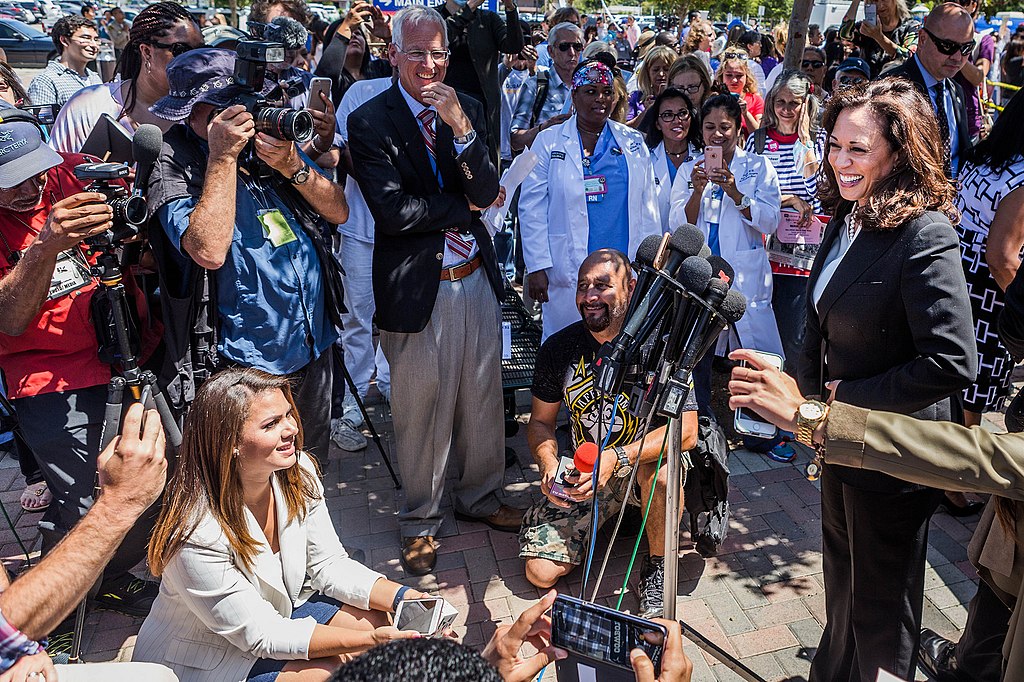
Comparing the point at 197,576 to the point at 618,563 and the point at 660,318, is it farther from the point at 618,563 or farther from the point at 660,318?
the point at 618,563

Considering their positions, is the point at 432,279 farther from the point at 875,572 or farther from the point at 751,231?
the point at 875,572

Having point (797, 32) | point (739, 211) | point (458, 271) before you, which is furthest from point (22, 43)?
point (739, 211)

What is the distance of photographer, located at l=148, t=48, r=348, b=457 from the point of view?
283 centimetres

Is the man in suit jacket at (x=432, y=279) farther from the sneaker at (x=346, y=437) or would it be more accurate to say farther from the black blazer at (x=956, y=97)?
the black blazer at (x=956, y=97)

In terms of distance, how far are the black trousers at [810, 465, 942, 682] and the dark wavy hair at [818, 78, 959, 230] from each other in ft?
2.86

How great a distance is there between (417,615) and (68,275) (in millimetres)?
1892

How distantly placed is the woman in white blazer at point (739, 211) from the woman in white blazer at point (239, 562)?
280 cm

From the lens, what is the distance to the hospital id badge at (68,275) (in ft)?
9.53

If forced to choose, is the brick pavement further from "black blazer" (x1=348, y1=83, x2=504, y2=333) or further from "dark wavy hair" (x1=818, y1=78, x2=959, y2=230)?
"dark wavy hair" (x1=818, y1=78, x2=959, y2=230)

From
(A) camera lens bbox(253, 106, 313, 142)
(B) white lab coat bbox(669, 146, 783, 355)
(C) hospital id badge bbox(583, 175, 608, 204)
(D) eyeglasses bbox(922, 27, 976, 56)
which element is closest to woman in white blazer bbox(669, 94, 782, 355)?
(B) white lab coat bbox(669, 146, 783, 355)

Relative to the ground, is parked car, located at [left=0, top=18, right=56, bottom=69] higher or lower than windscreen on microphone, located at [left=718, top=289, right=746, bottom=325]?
higher

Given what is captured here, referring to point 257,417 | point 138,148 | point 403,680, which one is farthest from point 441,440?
point 403,680

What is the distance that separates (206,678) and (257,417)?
33.7 inches

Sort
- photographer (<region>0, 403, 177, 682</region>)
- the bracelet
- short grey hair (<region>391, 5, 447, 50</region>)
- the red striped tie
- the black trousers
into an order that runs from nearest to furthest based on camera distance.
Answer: photographer (<region>0, 403, 177, 682</region>)
the black trousers
the bracelet
short grey hair (<region>391, 5, 447, 50</region>)
the red striped tie
